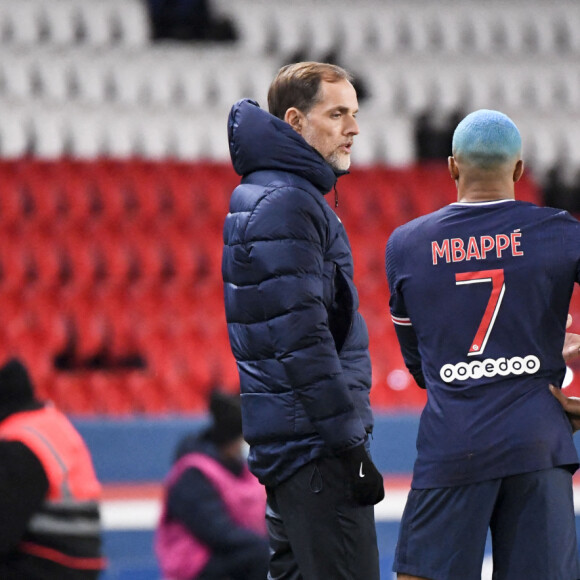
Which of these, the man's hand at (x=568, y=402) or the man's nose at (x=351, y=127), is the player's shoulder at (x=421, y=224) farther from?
the man's hand at (x=568, y=402)

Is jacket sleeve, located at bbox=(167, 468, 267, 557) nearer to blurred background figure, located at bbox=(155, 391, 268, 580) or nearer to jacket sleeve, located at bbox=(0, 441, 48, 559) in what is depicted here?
blurred background figure, located at bbox=(155, 391, 268, 580)

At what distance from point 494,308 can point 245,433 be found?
61cm

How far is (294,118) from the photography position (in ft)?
8.88

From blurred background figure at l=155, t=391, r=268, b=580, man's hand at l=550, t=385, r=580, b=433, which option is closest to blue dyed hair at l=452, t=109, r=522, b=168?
man's hand at l=550, t=385, r=580, b=433

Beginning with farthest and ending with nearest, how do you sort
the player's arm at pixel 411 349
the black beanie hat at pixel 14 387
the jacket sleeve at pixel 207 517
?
1. the jacket sleeve at pixel 207 517
2. the black beanie hat at pixel 14 387
3. the player's arm at pixel 411 349

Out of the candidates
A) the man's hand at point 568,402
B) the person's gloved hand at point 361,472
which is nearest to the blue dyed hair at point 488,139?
the man's hand at point 568,402

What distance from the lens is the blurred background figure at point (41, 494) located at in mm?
2854

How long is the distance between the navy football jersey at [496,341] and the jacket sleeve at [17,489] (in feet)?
3.10

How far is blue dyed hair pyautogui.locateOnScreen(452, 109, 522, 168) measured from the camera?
2.50m

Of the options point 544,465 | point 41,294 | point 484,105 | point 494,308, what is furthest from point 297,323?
point 484,105

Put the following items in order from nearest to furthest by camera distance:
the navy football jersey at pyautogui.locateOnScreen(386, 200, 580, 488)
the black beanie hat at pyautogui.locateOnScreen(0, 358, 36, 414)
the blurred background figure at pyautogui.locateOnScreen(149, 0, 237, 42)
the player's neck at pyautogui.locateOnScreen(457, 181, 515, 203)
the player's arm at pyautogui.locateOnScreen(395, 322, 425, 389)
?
the navy football jersey at pyautogui.locateOnScreen(386, 200, 580, 488), the player's neck at pyautogui.locateOnScreen(457, 181, 515, 203), the player's arm at pyautogui.locateOnScreen(395, 322, 425, 389), the black beanie hat at pyautogui.locateOnScreen(0, 358, 36, 414), the blurred background figure at pyautogui.locateOnScreen(149, 0, 237, 42)

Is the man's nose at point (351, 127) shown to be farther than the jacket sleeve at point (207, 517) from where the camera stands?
No

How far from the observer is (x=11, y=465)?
286cm

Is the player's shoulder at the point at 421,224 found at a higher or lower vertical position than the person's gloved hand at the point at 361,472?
higher
